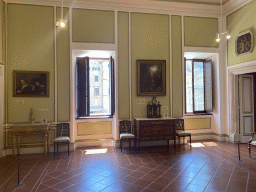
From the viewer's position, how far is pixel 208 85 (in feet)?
24.6

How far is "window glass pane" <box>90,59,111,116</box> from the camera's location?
7.15 metres

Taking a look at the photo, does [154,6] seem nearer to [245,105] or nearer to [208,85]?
[208,85]

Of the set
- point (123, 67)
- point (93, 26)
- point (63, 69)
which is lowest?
point (63, 69)

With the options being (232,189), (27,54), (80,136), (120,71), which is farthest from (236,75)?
(27,54)

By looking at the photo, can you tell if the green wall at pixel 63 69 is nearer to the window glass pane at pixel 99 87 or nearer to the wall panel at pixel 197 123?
the window glass pane at pixel 99 87

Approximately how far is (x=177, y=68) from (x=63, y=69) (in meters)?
3.84

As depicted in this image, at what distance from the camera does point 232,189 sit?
11.1ft

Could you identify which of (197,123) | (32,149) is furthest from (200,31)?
(32,149)

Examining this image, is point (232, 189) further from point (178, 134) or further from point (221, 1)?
point (221, 1)

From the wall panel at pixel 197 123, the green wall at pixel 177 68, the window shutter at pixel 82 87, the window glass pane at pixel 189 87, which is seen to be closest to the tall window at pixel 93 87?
the window shutter at pixel 82 87

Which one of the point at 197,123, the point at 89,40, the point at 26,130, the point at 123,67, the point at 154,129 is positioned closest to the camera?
the point at 26,130

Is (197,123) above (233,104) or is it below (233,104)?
below

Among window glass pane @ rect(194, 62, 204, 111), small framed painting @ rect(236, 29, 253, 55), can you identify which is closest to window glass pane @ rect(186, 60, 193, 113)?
window glass pane @ rect(194, 62, 204, 111)

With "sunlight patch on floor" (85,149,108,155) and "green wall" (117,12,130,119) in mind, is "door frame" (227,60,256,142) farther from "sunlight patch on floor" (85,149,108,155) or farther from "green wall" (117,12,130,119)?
"sunlight patch on floor" (85,149,108,155)
